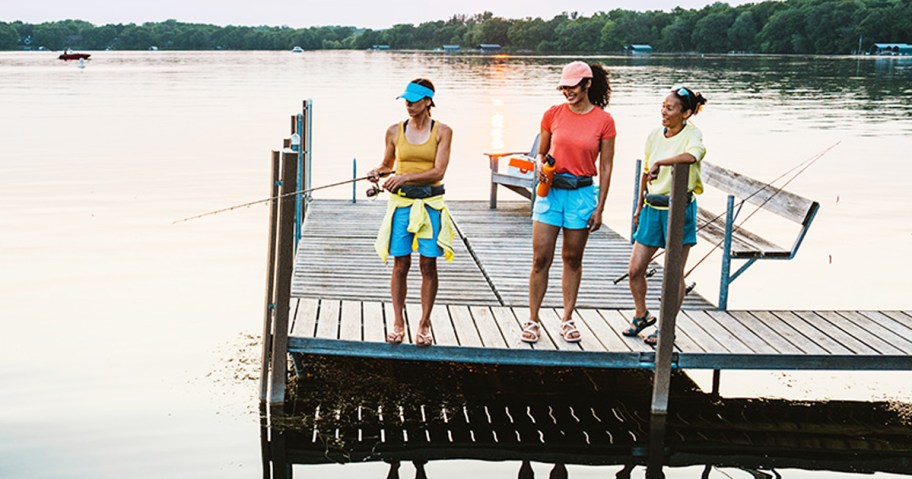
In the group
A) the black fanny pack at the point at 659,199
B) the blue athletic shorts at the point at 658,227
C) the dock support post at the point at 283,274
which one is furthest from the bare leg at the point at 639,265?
the dock support post at the point at 283,274

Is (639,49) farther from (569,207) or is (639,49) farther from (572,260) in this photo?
(569,207)

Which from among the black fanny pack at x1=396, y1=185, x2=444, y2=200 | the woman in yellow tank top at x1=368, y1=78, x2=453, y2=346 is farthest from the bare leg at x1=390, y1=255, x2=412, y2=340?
the black fanny pack at x1=396, y1=185, x2=444, y2=200

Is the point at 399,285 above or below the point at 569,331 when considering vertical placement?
above

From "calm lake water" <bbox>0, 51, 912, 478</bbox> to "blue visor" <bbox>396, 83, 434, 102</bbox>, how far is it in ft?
7.46

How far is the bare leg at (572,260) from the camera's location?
21.5 feet

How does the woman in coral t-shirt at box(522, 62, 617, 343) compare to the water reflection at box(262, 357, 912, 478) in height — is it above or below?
above

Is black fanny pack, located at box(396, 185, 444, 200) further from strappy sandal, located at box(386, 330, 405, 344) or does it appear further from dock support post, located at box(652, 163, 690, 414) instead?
dock support post, located at box(652, 163, 690, 414)

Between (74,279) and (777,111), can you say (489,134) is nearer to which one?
(777,111)

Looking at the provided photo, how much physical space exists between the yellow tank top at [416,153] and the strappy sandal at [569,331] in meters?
1.47

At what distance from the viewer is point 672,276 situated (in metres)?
6.72

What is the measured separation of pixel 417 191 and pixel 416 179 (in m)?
0.09

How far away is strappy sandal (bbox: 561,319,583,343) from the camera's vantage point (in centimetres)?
702

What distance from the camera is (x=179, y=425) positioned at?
762 cm

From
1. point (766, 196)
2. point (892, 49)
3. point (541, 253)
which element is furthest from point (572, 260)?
point (892, 49)
